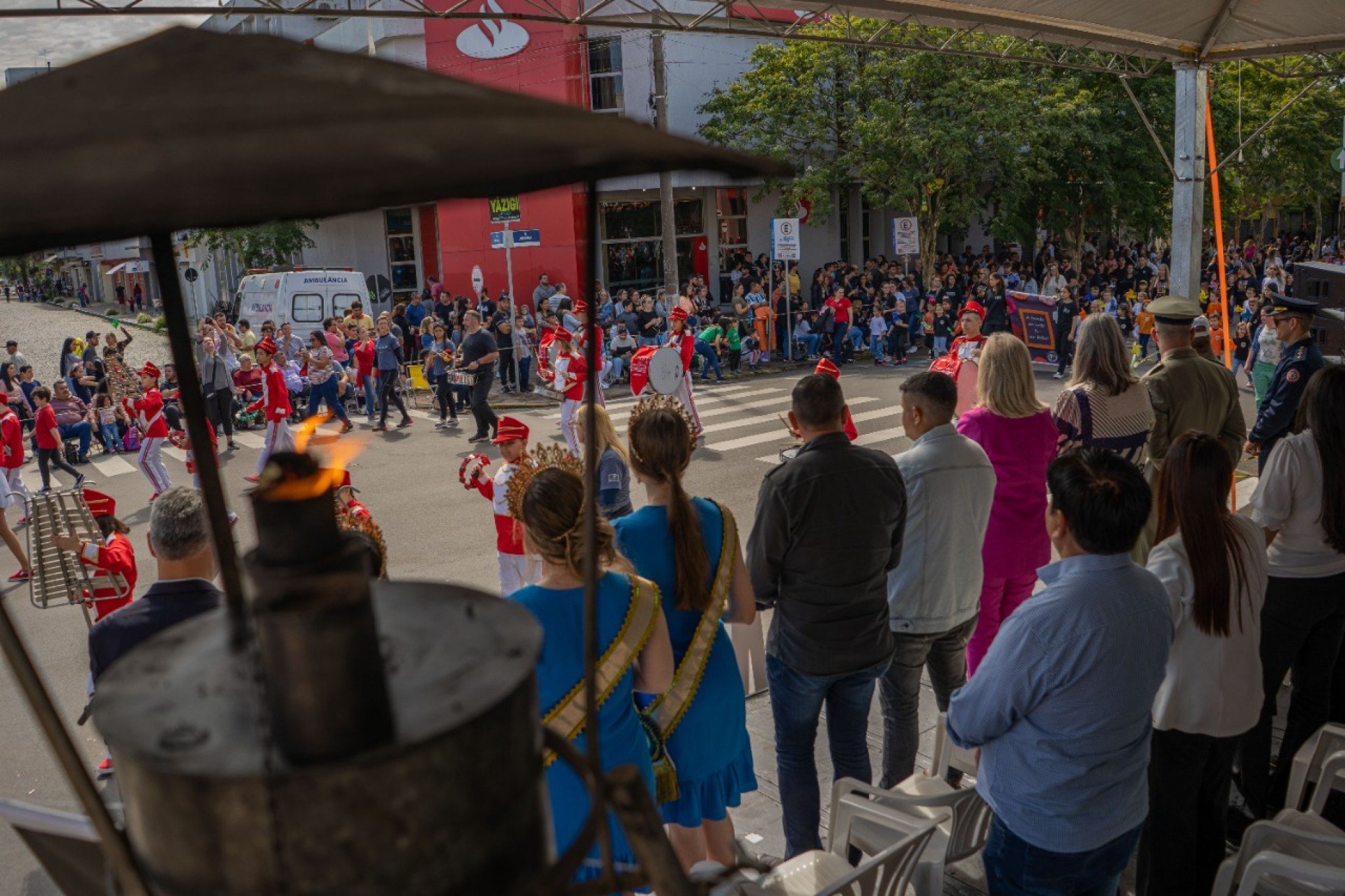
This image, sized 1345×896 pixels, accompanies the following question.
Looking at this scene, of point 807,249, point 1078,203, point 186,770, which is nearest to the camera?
point 186,770

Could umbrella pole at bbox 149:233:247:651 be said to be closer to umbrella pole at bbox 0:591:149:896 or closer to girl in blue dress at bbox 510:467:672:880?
umbrella pole at bbox 0:591:149:896

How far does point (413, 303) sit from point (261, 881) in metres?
24.6

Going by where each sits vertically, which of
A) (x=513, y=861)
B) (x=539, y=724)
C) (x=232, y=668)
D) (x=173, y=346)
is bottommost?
(x=513, y=861)

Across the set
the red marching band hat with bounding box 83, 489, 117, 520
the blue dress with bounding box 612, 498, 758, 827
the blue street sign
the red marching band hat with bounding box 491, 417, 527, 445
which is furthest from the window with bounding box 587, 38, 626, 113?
the blue dress with bounding box 612, 498, 758, 827

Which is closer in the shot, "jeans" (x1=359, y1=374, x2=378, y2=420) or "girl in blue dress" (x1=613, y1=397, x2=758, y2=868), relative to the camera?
"girl in blue dress" (x1=613, y1=397, x2=758, y2=868)

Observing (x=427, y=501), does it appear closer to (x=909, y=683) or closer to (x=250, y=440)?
(x=250, y=440)

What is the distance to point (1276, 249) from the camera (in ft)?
129

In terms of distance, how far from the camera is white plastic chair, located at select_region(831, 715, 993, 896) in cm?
318

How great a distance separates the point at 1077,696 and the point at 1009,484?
7.75ft

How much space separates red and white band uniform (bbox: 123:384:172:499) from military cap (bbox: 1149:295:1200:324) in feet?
34.6

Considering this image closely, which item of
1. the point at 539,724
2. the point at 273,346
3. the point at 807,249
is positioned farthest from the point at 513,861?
the point at 807,249

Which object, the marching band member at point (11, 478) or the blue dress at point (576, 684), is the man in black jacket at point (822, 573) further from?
the marching band member at point (11, 478)

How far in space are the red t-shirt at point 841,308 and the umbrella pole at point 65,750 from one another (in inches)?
876

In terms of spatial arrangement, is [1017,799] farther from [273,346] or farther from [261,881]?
[273,346]
